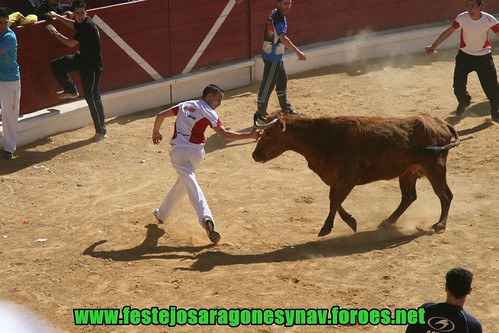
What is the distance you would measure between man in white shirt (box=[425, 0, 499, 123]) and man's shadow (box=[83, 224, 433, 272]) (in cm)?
483

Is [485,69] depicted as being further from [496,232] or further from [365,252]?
[365,252]

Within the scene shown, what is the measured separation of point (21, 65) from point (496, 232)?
289 inches

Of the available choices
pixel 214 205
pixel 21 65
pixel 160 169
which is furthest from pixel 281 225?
pixel 21 65

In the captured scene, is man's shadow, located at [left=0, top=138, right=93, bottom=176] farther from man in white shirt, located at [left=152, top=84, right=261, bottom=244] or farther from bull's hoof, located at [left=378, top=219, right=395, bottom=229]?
bull's hoof, located at [left=378, top=219, right=395, bottom=229]

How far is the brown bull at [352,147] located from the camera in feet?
34.2

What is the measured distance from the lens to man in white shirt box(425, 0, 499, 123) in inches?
571

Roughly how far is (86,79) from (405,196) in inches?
208

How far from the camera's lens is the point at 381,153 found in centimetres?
1052

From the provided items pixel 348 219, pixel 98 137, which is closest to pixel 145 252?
pixel 348 219

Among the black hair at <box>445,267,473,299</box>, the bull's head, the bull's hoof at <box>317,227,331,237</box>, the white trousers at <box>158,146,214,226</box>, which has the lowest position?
the bull's hoof at <box>317,227,331,237</box>

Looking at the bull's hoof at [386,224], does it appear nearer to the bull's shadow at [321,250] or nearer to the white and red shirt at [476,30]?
the bull's shadow at [321,250]

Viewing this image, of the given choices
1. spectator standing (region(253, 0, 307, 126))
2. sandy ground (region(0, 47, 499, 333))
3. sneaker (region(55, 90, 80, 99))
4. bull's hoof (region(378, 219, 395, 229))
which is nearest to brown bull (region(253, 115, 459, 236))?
bull's hoof (region(378, 219, 395, 229))

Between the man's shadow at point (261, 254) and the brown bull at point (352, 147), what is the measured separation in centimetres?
20

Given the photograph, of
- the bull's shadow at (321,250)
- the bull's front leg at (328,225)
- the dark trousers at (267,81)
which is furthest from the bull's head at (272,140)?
the dark trousers at (267,81)
